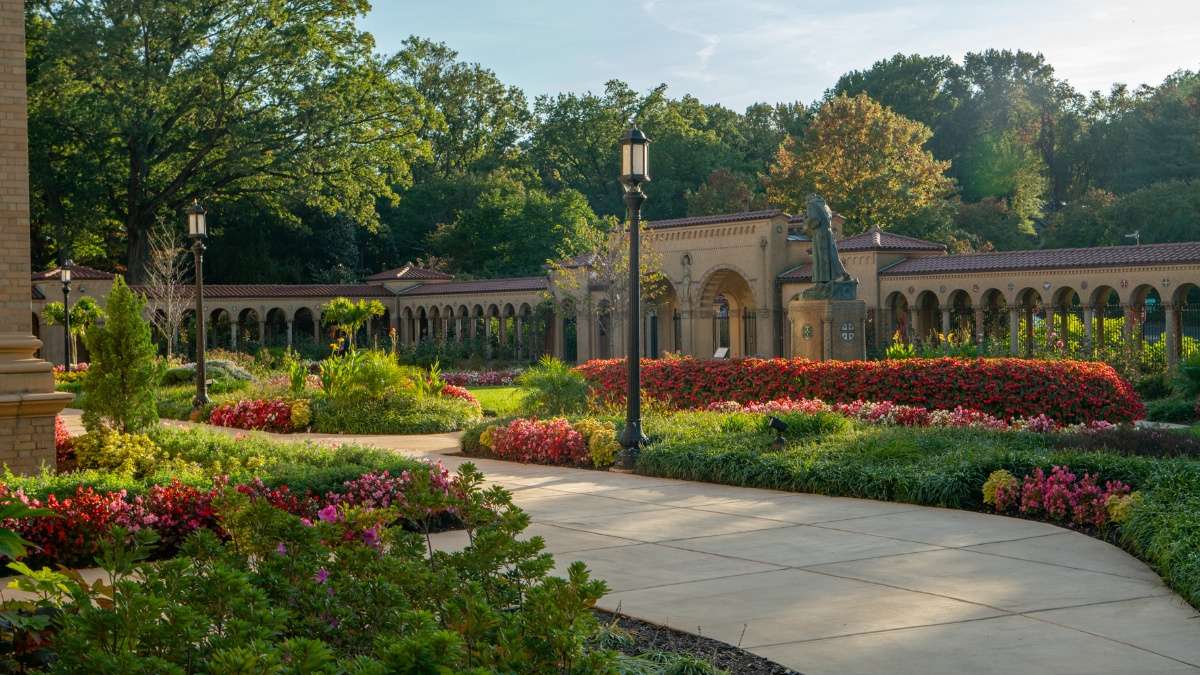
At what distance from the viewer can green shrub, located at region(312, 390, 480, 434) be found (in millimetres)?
19375

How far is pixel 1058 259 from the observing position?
104 feet

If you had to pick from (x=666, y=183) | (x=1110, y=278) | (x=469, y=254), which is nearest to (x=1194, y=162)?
(x=666, y=183)

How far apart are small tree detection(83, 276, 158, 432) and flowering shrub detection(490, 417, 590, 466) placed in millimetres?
4355

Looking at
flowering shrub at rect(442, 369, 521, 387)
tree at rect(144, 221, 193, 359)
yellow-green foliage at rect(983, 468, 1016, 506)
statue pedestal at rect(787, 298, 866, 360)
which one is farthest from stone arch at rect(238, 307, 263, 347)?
yellow-green foliage at rect(983, 468, 1016, 506)

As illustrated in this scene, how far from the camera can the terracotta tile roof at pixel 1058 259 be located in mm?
29516

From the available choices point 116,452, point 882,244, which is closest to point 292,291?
point 882,244

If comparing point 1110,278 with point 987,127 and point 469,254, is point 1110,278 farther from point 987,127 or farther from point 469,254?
point 987,127

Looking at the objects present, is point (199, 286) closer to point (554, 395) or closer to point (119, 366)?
point (554, 395)

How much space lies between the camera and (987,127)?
6881cm

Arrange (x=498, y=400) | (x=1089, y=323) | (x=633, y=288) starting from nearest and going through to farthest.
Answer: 1. (x=633, y=288)
2. (x=498, y=400)
3. (x=1089, y=323)

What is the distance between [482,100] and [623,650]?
221ft

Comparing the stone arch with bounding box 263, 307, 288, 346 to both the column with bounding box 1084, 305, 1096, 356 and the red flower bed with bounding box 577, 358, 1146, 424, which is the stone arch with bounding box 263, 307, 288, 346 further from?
the red flower bed with bounding box 577, 358, 1146, 424

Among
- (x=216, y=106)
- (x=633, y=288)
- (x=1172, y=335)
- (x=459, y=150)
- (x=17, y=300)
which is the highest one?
(x=459, y=150)

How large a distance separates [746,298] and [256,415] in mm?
24895
